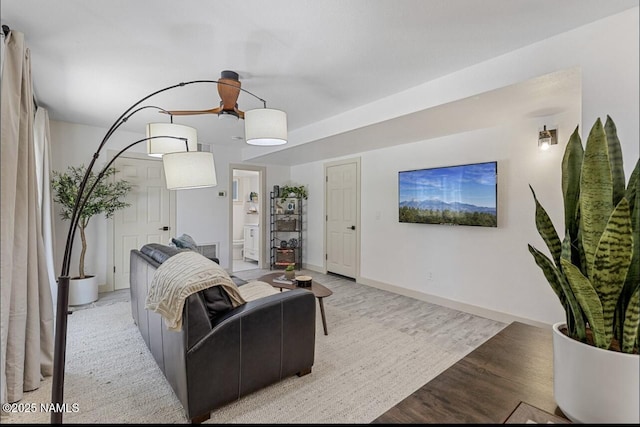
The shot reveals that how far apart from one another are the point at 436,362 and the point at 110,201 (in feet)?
13.5

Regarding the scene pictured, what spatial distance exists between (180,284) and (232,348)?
460 millimetres

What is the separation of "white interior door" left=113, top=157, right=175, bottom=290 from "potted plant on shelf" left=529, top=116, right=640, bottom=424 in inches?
193

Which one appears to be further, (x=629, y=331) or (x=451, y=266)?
(x=451, y=266)

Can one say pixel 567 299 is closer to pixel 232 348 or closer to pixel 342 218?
pixel 232 348

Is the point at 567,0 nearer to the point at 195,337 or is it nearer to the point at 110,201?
the point at 195,337

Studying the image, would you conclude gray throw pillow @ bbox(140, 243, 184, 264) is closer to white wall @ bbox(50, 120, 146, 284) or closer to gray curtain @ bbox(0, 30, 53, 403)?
gray curtain @ bbox(0, 30, 53, 403)

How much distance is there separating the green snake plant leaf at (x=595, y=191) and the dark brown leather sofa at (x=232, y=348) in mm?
1514

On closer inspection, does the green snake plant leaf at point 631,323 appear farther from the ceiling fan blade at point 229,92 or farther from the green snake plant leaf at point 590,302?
the ceiling fan blade at point 229,92

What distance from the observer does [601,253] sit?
2.55 feet

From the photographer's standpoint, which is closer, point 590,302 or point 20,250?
point 590,302

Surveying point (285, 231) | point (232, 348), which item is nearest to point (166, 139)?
point (232, 348)

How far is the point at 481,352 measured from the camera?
1.11 meters

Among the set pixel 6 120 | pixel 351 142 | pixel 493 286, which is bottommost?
pixel 493 286

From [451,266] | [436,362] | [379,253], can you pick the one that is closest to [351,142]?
[379,253]
